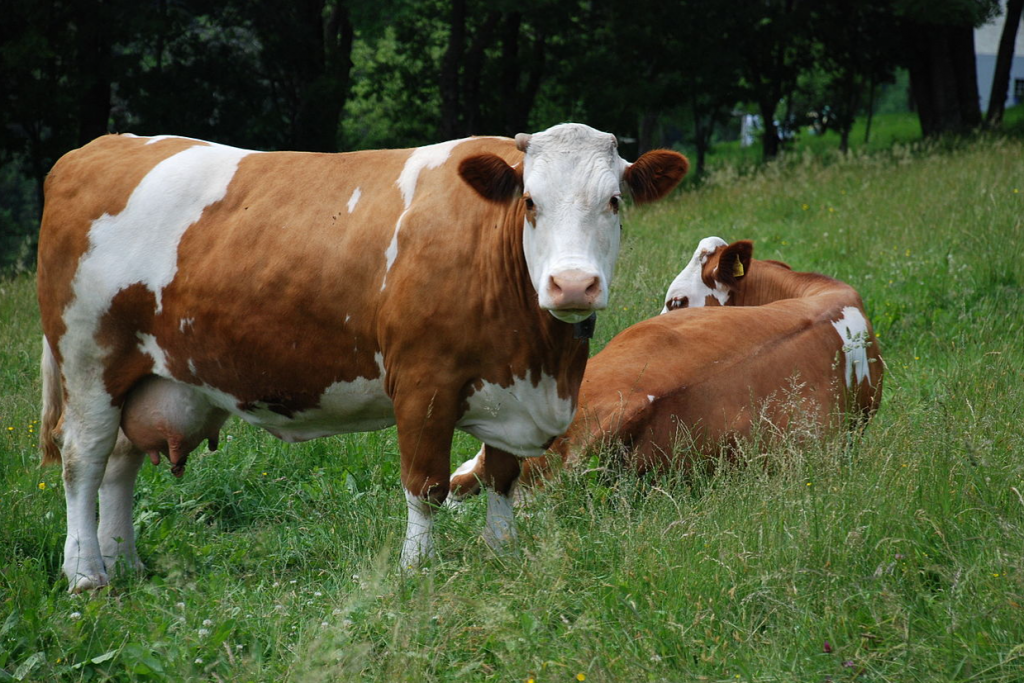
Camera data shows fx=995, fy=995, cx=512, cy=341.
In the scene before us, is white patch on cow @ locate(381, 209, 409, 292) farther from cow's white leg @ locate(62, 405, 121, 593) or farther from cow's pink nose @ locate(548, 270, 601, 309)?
cow's white leg @ locate(62, 405, 121, 593)

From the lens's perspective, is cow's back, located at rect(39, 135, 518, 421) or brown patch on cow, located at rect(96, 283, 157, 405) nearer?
cow's back, located at rect(39, 135, 518, 421)

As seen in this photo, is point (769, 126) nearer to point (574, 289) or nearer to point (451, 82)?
point (451, 82)

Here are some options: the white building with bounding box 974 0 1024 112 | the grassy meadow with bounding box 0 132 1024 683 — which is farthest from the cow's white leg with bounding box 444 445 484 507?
the white building with bounding box 974 0 1024 112

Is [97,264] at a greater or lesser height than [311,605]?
greater

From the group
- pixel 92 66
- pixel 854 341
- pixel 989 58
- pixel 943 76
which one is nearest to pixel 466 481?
pixel 854 341

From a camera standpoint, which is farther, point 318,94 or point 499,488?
point 318,94

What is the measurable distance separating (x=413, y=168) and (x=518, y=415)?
1080 mm

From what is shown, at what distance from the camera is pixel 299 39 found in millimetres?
21328

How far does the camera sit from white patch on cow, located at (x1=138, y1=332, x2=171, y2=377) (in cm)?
422

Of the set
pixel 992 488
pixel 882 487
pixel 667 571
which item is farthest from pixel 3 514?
pixel 992 488

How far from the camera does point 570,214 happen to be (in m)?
3.49

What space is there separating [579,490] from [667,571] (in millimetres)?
909

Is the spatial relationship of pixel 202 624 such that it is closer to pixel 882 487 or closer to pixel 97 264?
pixel 97 264

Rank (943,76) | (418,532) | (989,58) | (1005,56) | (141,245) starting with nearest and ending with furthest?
(418,532) < (141,245) < (943,76) < (1005,56) < (989,58)
